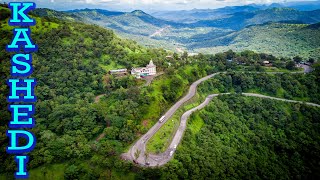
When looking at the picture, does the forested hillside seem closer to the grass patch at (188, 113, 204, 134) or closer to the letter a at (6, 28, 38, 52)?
the grass patch at (188, 113, 204, 134)

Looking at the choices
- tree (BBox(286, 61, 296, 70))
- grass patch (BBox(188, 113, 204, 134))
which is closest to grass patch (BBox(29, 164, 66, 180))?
grass patch (BBox(188, 113, 204, 134))

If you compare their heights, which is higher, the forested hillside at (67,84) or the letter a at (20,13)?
the letter a at (20,13)

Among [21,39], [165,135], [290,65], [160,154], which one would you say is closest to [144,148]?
[160,154]

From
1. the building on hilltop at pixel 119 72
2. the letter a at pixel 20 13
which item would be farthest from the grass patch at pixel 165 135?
the letter a at pixel 20 13

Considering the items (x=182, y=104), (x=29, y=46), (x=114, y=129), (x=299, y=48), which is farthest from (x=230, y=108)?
(x=299, y=48)

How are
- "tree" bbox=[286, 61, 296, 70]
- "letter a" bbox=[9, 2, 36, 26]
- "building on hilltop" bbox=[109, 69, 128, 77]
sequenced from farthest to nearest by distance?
"tree" bbox=[286, 61, 296, 70]
"building on hilltop" bbox=[109, 69, 128, 77]
"letter a" bbox=[9, 2, 36, 26]

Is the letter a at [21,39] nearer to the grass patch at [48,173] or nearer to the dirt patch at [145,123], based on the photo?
the grass patch at [48,173]

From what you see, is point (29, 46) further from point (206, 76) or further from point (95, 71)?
point (206, 76)

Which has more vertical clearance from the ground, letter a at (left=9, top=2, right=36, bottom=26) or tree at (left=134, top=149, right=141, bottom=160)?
letter a at (left=9, top=2, right=36, bottom=26)

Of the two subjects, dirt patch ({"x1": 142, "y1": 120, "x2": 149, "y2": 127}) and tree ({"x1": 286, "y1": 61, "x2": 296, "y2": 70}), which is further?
tree ({"x1": 286, "y1": 61, "x2": 296, "y2": 70})
